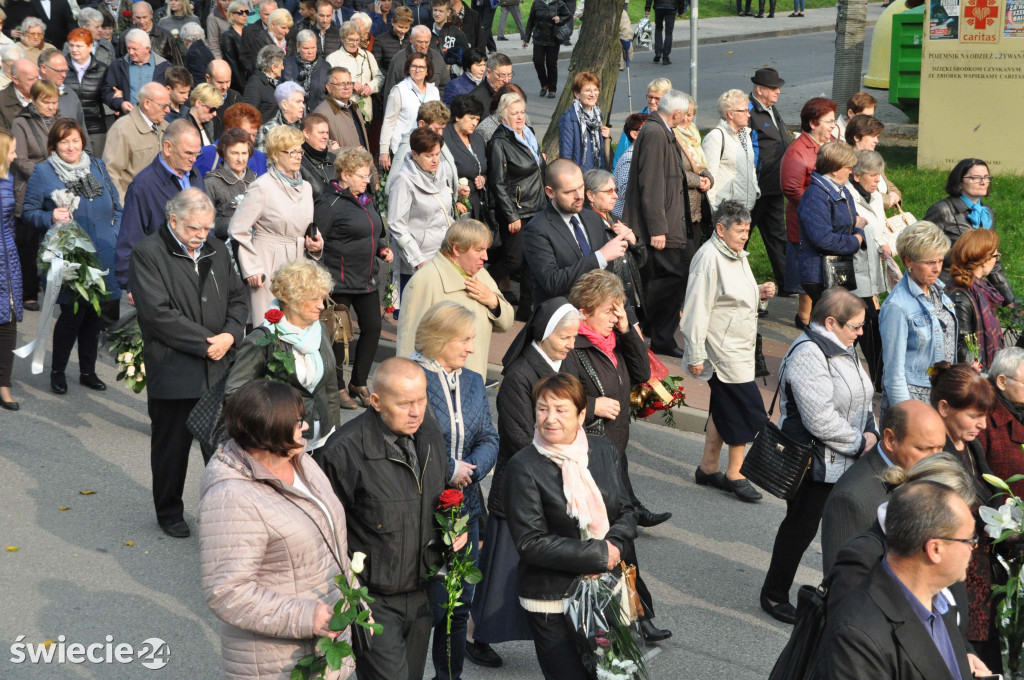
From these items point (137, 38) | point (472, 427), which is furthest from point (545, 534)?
point (137, 38)

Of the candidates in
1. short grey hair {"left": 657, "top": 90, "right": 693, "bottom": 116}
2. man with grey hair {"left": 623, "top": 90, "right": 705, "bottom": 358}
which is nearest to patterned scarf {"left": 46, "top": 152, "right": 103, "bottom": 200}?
man with grey hair {"left": 623, "top": 90, "right": 705, "bottom": 358}

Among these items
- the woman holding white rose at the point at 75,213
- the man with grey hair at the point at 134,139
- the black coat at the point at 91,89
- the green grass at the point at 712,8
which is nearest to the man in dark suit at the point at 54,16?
the black coat at the point at 91,89

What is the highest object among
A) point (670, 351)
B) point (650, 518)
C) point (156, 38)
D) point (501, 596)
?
point (156, 38)

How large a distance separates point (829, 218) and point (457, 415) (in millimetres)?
4783

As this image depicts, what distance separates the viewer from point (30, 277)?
11.6 meters

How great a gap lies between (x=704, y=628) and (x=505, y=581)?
1.44 m

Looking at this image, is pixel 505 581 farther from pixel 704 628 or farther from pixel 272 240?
pixel 272 240

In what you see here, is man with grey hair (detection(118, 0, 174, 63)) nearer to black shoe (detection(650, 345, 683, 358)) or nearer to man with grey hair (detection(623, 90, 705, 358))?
man with grey hair (detection(623, 90, 705, 358))

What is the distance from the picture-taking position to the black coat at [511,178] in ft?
35.9

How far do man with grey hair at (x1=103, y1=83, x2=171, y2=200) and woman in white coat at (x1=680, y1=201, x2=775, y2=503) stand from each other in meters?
5.06

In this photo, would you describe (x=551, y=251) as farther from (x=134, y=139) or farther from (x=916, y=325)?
(x=134, y=139)

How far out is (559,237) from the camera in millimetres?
8055

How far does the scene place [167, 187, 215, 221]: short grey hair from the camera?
22.6ft

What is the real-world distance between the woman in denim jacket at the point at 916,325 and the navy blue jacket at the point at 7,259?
603 centimetres
